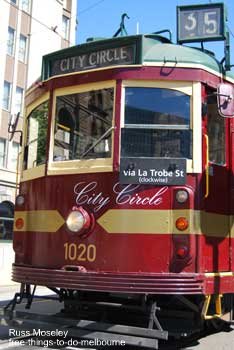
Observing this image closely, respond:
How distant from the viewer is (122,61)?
21.8 ft

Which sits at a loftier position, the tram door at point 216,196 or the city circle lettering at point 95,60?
the city circle lettering at point 95,60

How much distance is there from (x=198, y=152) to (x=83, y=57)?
189 cm

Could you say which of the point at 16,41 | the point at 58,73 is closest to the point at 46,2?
the point at 16,41

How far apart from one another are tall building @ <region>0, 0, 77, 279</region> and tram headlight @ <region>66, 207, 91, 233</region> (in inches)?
735

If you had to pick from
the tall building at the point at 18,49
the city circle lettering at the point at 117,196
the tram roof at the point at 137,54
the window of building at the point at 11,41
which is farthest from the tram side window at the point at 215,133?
the window of building at the point at 11,41

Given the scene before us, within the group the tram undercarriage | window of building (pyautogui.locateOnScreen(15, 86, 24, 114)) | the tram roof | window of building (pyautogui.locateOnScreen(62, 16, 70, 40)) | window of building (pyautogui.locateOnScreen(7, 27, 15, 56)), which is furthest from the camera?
window of building (pyautogui.locateOnScreen(62, 16, 70, 40))

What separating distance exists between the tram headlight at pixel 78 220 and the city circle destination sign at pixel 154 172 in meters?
0.59

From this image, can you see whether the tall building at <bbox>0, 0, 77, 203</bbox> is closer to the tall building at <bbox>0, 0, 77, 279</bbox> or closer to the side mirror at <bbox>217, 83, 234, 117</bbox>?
the tall building at <bbox>0, 0, 77, 279</bbox>

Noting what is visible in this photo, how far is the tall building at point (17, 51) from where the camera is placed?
2780 centimetres

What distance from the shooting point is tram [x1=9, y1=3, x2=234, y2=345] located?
6.23 meters

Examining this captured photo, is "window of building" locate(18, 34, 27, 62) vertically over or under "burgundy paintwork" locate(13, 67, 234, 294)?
over

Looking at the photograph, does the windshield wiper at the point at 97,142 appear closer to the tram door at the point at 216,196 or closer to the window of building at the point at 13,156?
the tram door at the point at 216,196

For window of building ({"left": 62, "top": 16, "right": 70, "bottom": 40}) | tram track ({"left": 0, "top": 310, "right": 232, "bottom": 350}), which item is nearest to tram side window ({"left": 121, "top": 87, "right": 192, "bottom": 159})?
tram track ({"left": 0, "top": 310, "right": 232, "bottom": 350})

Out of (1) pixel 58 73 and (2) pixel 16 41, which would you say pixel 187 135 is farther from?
(2) pixel 16 41
